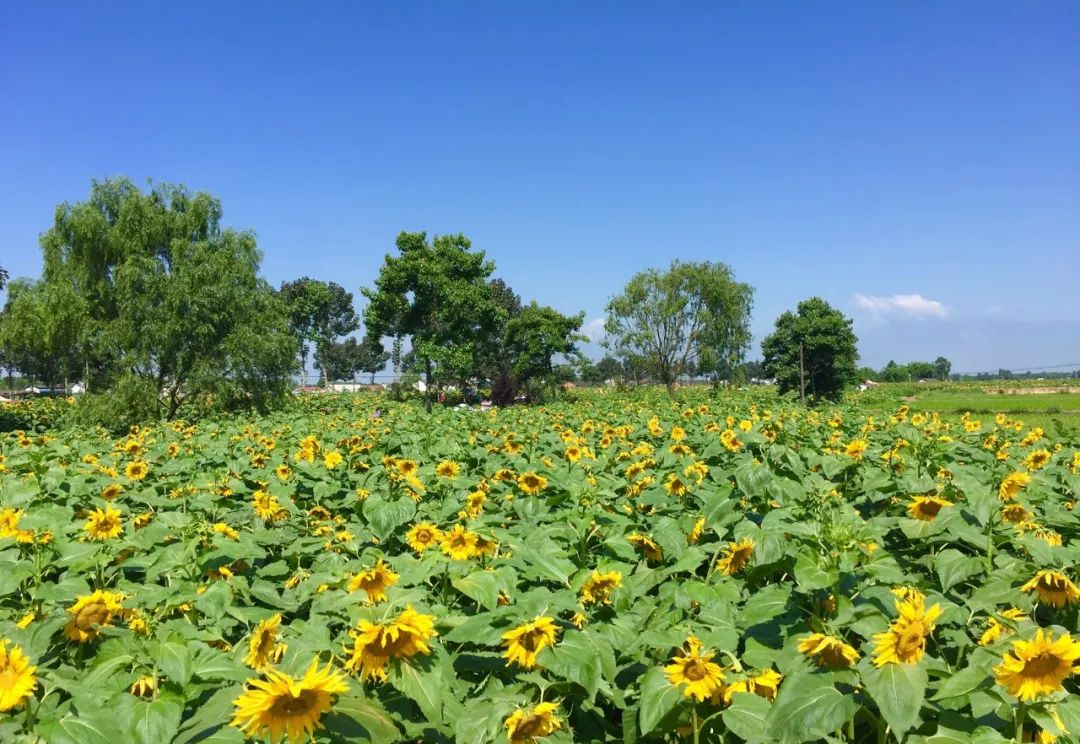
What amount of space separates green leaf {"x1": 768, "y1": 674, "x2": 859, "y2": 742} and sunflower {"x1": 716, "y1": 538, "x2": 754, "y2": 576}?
76 cm

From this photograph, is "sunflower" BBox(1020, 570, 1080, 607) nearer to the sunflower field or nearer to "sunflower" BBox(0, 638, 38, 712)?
the sunflower field

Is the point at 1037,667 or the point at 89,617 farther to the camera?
the point at 89,617

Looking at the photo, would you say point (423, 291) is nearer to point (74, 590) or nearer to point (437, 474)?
point (437, 474)

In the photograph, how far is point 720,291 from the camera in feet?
97.7

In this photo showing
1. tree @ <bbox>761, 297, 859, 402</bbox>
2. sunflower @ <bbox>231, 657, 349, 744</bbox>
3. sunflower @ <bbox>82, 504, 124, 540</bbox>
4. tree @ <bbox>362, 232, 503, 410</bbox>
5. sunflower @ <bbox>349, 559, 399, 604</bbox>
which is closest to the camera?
sunflower @ <bbox>231, 657, 349, 744</bbox>

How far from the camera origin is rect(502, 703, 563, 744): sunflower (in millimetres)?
1229

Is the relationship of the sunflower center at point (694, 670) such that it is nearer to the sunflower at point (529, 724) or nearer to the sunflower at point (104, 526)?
the sunflower at point (529, 724)

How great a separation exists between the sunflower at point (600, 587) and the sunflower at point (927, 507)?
1.18m

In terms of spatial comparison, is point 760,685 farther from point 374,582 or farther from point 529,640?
point 374,582

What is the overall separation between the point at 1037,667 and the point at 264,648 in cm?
146

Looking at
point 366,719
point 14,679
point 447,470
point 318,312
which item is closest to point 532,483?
point 447,470

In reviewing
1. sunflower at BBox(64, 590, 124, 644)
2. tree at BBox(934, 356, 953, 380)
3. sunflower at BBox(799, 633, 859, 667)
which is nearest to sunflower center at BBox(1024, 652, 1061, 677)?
sunflower at BBox(799, 633, 859, 667)

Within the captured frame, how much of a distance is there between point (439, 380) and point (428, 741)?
2688 cm

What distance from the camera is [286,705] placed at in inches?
42.9
